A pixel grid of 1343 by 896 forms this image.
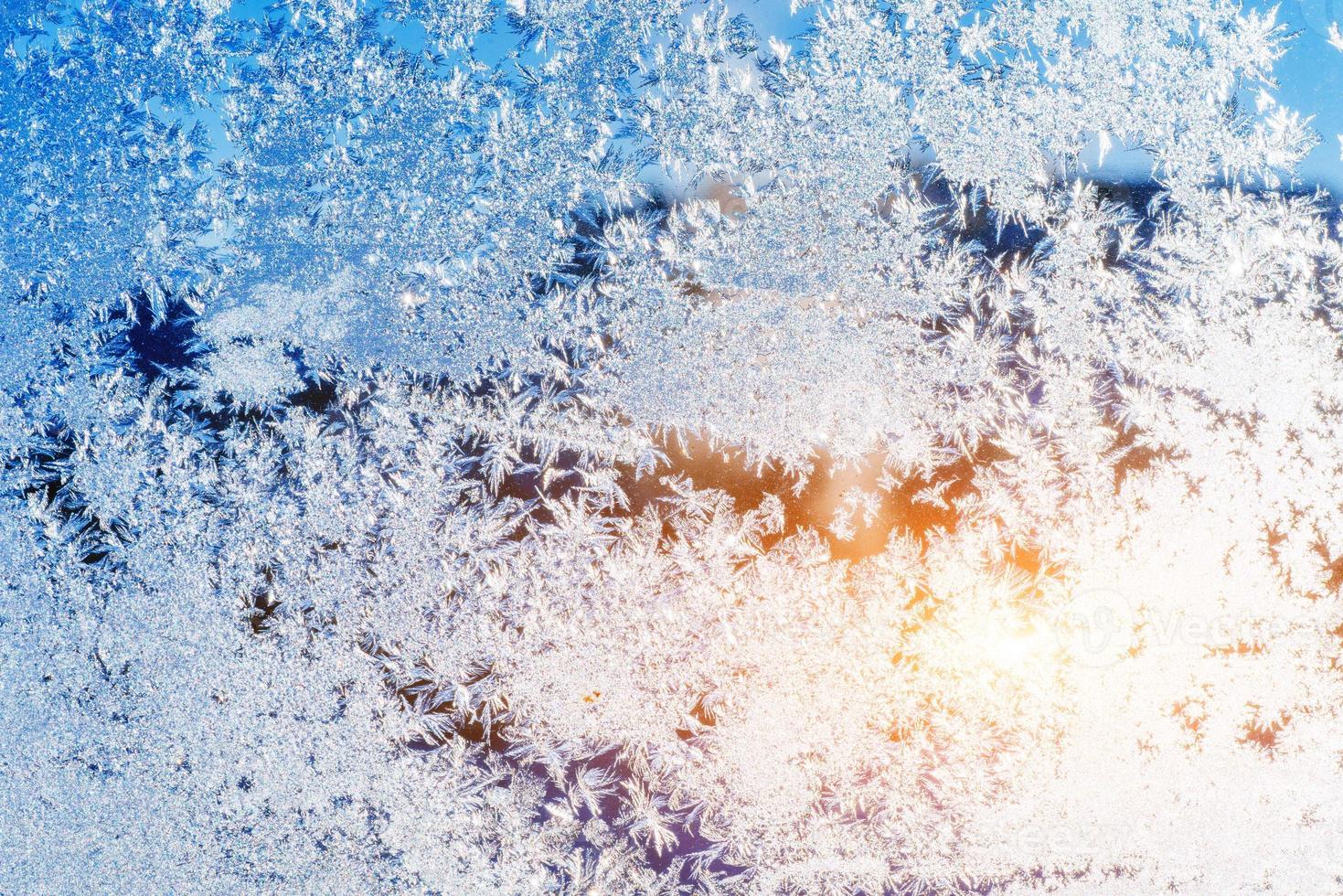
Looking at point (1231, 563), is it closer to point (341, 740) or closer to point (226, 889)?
point (341, 740)

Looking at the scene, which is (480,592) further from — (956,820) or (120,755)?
(956,820)

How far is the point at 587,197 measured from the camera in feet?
2.32

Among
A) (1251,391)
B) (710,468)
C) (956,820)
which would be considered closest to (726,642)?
(710,468)

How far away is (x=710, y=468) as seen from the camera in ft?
2.32

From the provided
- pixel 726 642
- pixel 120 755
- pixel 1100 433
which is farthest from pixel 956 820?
pixel 120 755

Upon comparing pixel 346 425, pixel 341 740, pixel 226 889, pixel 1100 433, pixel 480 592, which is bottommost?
pixel 226 889

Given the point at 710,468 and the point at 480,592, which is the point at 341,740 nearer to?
the point at 480,592

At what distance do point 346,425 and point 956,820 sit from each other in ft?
2.12

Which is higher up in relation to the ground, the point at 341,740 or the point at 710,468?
the point at 710,468

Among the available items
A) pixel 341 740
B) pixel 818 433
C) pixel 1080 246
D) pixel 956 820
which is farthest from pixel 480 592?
pixel 1080 246

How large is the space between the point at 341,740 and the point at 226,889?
0.18 metres

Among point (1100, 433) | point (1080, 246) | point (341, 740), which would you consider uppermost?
point (1080, 246)

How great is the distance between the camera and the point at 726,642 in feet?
2.31

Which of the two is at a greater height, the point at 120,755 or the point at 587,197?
the point at 587,197
